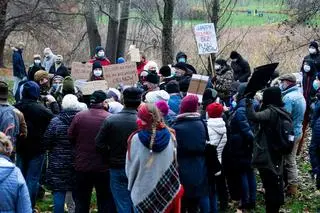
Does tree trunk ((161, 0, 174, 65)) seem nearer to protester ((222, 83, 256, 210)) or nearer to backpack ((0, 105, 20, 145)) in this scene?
protester ((222, 83, 256, 210))

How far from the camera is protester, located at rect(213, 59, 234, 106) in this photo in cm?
1168

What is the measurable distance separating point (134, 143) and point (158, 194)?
61cm

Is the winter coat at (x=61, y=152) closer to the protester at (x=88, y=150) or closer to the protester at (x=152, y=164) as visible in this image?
the protester at (x=88, y=150)

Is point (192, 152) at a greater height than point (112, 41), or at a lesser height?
lesser

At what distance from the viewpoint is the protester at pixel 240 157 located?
889 centimetres

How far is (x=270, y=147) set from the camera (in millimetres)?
8258

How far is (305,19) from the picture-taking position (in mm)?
16969

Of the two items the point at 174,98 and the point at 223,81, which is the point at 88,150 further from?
the point at 223,81

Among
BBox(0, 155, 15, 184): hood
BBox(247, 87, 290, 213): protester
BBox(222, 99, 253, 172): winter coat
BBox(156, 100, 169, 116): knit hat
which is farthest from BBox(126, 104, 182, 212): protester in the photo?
BBox(222, 99, 253, 172): winter coat

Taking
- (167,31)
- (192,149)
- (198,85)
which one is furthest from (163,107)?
(167,31)

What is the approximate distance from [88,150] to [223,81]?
16.2 feet

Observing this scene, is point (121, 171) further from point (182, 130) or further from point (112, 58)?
point (112, 58)

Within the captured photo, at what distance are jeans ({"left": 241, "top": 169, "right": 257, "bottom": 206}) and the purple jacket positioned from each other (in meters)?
2.47

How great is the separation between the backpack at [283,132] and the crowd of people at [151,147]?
0.01 m
